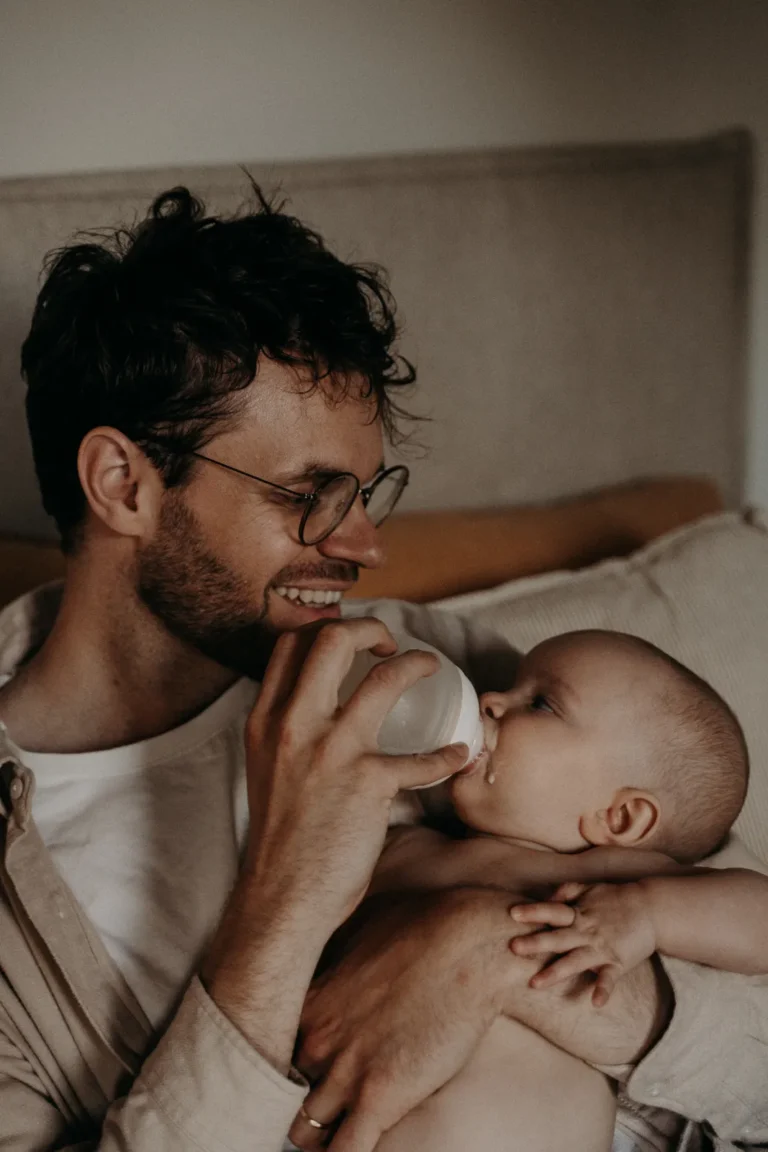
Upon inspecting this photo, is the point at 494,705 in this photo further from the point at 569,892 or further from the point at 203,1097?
the point at 203,1097

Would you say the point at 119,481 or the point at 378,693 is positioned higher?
the point at 119,481

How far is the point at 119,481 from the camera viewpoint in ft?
4.65

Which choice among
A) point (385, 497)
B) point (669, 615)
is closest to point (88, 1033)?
point (385, 497)

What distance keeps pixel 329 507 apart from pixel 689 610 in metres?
0.62

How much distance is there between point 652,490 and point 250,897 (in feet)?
3.96

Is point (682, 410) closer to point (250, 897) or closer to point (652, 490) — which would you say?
A: point (652, 490)

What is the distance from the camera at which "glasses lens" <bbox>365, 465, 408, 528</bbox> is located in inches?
62.7

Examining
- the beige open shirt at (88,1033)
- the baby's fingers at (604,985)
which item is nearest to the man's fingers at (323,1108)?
the beige open shirt at (88,1033)

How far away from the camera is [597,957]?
1.11 m

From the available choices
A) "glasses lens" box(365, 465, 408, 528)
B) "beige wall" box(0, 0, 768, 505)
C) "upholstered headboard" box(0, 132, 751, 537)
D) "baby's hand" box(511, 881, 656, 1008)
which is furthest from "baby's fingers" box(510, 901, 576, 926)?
"beige wall" box(0, 0, 768, 505)

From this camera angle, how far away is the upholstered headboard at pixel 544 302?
1.94 metres

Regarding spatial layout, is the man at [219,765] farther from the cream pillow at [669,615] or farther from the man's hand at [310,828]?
the cream pillow at [669,615]

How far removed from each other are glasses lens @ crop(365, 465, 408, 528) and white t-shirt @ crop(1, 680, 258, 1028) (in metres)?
0.37

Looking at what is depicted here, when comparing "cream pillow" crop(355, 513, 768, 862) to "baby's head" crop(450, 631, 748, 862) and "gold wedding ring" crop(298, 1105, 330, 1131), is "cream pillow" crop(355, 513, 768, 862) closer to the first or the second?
"baby's head" crop(450, 631, 748, 862)
